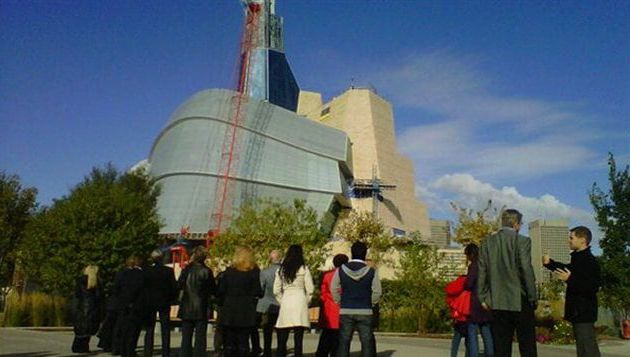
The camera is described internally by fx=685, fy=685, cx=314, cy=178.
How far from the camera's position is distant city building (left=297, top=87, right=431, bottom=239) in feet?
344

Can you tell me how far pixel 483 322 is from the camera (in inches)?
384

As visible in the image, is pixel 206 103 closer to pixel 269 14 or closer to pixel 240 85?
pixel 240 85

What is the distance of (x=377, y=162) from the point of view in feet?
344

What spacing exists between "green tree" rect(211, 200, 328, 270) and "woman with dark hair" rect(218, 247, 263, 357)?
17.0m

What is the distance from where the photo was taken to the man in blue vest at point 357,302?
28.6ft

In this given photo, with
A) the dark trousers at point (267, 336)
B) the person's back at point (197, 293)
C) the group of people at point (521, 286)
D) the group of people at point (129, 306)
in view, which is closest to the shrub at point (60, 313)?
the group of people at point (129, 306)

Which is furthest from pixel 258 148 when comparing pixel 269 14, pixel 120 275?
pixel 120 275

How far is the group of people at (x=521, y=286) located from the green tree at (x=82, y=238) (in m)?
27.2

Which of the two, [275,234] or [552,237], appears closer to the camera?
[275,234]

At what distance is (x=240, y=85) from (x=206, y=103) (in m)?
21.6

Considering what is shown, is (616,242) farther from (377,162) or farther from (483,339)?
(377,162)

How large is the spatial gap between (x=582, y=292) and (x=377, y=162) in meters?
97.1

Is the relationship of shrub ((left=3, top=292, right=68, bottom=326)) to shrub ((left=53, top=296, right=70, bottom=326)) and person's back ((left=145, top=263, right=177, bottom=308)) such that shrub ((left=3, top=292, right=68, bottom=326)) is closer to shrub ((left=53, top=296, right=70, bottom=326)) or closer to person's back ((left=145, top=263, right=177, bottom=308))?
shrub ((left=53, top=296, right=70, bottom=326))

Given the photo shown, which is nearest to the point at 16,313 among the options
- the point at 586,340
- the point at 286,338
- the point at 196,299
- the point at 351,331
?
the point at 196,299
